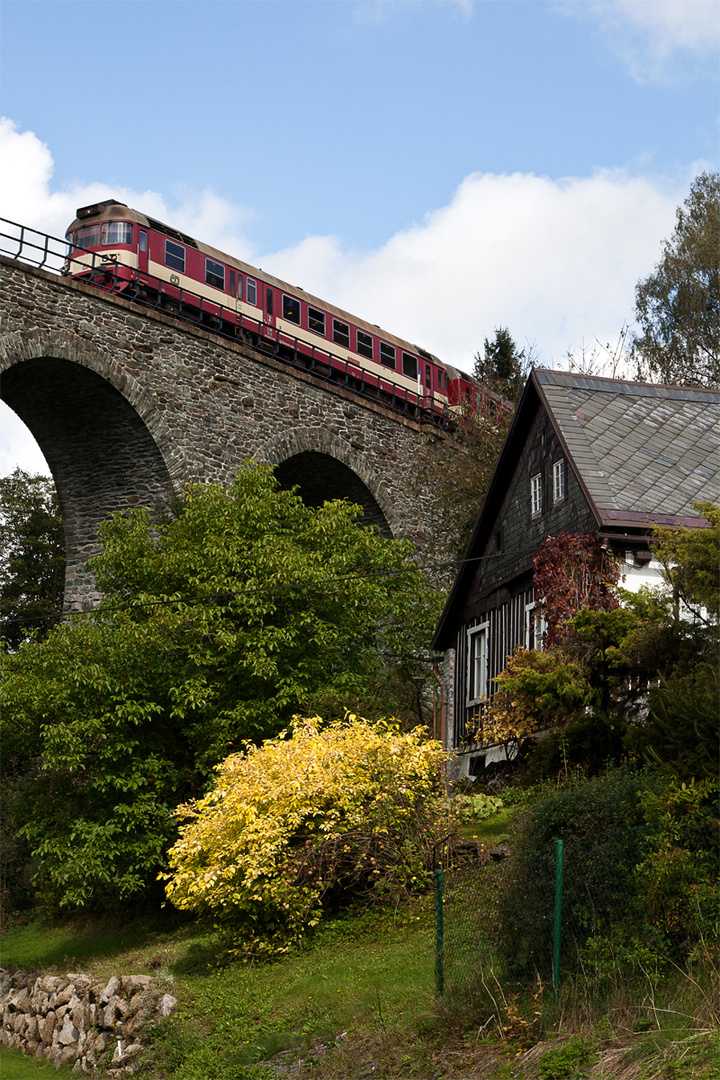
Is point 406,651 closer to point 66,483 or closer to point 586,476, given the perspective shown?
point 586,476

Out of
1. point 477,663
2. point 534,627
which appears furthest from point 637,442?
point 477,663

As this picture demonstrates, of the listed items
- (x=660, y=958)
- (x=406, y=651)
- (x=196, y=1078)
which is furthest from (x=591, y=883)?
(x=406, y=651)

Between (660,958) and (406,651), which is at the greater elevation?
(406,651)

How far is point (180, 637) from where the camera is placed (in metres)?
15.1

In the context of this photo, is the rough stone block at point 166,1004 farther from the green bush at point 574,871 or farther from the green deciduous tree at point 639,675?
the green deciduous tree at point 639,675

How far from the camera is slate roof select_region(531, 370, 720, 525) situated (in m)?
14.3

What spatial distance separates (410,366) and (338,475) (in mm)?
6709

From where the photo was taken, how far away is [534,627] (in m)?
15.5

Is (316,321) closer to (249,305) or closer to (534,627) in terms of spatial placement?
(249,305)

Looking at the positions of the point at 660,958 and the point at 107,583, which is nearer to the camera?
the point at 660,958

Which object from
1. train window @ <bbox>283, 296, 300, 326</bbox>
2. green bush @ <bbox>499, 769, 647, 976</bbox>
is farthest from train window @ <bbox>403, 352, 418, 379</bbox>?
green bush @ <bbox>499, 769, 647, 976</bbox>

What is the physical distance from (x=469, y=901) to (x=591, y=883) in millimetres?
1551

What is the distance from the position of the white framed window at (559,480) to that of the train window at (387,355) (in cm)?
1563

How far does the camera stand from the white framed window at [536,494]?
52.3 ft
